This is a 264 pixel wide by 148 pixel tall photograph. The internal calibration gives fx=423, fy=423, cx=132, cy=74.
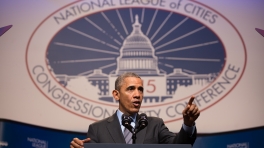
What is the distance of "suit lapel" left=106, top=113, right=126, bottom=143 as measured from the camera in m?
2.80

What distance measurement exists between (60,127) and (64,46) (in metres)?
0.79

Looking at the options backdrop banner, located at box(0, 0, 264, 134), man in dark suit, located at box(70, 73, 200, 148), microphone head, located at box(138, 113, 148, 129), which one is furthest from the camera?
backdrop banner, located at box(0, 0, 264, 134)

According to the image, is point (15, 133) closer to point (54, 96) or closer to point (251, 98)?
point (54, 96)

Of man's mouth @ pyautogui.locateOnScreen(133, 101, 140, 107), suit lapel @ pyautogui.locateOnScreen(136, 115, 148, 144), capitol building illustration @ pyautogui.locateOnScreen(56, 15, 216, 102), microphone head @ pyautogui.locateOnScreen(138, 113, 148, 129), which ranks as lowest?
suit lapel @ pyautogui.locateOnScreen(136, 115, 148, 144)

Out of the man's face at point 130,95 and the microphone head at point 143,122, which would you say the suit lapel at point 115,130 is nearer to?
the man's face at point 130,95

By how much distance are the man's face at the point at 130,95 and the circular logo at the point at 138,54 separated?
1.00 meters

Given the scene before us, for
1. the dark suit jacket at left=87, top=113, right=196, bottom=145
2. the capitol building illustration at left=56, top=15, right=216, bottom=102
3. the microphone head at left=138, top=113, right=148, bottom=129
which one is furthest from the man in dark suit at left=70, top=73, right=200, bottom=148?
the capitol building illustration at left=56, top=15, right=216, bottom=102

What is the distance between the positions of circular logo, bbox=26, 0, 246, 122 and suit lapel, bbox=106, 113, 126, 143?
1050 mm

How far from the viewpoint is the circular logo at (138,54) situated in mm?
4035

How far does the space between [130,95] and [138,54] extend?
1.17 metres

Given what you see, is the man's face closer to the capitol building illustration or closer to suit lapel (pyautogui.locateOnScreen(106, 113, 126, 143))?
suit lapel (pyautogui.locateOnScreen(106, 113, 126, 143))

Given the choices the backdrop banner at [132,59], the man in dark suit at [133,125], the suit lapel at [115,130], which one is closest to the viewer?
the man in dark suit at [133,125]

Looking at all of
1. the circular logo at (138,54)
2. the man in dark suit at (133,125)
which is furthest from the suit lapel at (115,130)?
the circular logo at (138,54)

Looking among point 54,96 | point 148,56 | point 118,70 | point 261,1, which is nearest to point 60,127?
point 54,96
